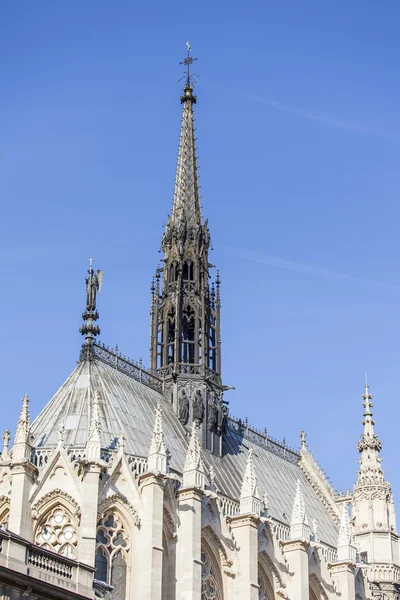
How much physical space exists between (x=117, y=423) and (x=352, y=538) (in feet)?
67.6

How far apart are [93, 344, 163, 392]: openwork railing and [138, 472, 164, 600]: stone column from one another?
461 inches

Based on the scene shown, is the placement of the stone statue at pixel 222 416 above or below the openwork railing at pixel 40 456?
above

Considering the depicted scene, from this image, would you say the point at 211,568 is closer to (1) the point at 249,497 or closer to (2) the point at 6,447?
(1) the point at 249,497

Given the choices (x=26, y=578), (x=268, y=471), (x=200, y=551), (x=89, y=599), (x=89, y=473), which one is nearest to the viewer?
(x=26, y=578)

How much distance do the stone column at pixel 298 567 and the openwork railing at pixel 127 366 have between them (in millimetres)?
11567

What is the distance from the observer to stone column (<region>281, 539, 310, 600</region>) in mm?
60188

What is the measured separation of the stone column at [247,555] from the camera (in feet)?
184

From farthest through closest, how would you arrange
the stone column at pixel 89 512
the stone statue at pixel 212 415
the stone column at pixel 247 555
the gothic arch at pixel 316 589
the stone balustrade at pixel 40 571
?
the stone statue at pixel 212 415 → the gothic arch at pixel 316 589 → the stone column at pixel 247 555 → the stone column at pixel 89 512 → the stone balustrade at pixel 40 571

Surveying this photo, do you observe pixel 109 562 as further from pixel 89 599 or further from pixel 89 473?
pixel 89 599

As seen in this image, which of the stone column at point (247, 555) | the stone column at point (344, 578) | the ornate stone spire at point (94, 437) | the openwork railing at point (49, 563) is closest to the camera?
the openwork railing at point (49, 563)

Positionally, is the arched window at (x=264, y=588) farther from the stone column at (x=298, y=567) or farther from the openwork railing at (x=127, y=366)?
the openwork railing at (x=127, y=366)

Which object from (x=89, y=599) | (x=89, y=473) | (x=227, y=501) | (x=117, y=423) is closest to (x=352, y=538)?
(x=227, y=501)

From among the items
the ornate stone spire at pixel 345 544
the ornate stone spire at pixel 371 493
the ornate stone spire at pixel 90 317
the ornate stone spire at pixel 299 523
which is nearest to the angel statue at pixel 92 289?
the ornate stone spire at pixel 90 317

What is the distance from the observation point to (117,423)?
57.0 meters
